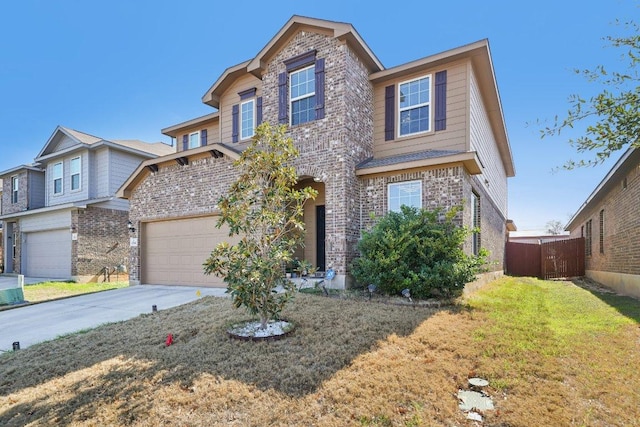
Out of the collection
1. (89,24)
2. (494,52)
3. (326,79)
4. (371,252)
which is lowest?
(371,252)

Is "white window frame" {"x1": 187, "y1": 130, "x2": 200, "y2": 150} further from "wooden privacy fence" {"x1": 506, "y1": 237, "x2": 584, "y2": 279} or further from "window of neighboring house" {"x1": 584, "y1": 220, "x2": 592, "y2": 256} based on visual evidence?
"window of neighboring house" {"x1": 584, "y1": 220, "x2": 592, "y2": 256}

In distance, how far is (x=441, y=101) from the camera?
9828 millimetres

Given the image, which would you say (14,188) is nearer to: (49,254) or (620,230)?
(49,254)

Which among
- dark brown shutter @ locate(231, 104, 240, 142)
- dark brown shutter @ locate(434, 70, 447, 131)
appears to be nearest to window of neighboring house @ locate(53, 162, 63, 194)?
dark brown shutter @ locate(231, 104, 240, 142)

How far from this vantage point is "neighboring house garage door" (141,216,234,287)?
11.6 m

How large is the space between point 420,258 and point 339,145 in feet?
11.9

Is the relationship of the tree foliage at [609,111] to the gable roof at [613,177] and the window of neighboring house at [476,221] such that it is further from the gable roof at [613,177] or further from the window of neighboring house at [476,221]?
the window of neighboring house at [476,221]

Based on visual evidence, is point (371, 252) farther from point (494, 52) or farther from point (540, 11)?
point (494, 52)

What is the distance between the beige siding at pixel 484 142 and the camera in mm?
10045

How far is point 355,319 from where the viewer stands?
618cm

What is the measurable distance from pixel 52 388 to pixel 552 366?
5.91 m

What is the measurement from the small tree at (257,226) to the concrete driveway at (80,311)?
3925mm

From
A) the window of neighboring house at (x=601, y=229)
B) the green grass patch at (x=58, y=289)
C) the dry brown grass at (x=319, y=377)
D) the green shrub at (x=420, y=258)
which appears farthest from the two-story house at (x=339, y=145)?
the window of neighboring house at (x=601, y=229)

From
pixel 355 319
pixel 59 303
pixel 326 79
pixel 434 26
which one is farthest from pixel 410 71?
pixel 59 303
